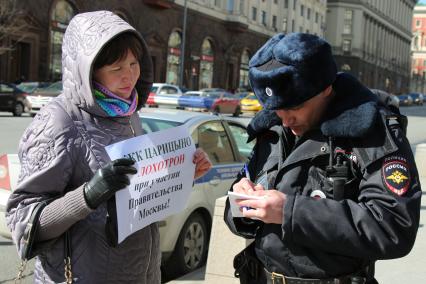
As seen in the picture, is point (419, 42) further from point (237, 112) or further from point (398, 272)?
point (398, 272)

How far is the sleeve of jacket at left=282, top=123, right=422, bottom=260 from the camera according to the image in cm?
183

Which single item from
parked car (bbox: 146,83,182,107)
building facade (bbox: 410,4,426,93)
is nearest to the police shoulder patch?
parked car (bbox: 146,83,182,107)

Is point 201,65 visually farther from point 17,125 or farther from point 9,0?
point 17,125

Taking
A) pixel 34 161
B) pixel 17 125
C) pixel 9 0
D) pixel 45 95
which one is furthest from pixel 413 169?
pixel 9 0

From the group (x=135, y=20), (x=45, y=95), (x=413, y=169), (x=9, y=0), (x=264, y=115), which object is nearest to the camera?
(x=413, y=169)

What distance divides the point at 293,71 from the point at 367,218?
553 millimetres

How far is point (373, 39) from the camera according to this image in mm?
100438

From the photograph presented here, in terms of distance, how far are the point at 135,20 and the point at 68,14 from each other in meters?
6.28

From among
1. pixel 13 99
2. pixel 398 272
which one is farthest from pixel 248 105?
pixel 398 272

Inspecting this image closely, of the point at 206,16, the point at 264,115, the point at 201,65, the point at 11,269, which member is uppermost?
the point at 206,16

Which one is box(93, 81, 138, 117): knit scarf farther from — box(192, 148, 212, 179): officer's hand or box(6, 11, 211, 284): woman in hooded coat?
box(192, 148, 212, 179): officer's hand

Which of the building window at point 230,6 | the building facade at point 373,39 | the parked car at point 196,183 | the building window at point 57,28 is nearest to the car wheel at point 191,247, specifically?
the parked car at point 196,183

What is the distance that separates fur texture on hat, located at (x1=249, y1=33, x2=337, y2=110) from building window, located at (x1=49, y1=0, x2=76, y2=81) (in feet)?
113

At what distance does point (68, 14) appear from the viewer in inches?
1423
